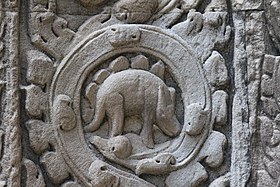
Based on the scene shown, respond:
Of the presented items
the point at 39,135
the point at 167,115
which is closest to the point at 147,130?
the point at 167,115

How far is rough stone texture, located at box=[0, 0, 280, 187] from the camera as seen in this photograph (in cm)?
182

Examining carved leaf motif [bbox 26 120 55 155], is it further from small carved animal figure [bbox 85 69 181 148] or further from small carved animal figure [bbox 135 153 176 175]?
small carved animal figure [bbox 135 153 176 175]

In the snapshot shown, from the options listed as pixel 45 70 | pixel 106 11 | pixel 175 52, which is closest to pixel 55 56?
pixel 45 70

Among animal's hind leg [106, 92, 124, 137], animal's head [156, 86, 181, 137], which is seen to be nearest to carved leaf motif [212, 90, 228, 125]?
animal's head [156, 86, 181, 137]

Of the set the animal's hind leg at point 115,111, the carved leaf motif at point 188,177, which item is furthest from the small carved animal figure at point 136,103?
the carved leaf motif at point 188,177

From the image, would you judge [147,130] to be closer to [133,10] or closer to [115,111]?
[115,111]

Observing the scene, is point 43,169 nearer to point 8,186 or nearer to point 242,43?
point 8,186

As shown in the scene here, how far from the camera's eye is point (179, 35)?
1.91m

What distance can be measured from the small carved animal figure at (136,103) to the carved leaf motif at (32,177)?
7.1 inches

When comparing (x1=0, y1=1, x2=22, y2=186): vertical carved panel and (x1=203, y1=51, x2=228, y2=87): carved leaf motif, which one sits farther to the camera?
(x1=203, y1=51, x2=228, y2=87): carved leaf motif

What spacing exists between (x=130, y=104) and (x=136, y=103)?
0.05 feet

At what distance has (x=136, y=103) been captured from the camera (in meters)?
1.85

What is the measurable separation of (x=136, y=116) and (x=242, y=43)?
361mm

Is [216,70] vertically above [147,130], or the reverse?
[216,70]
